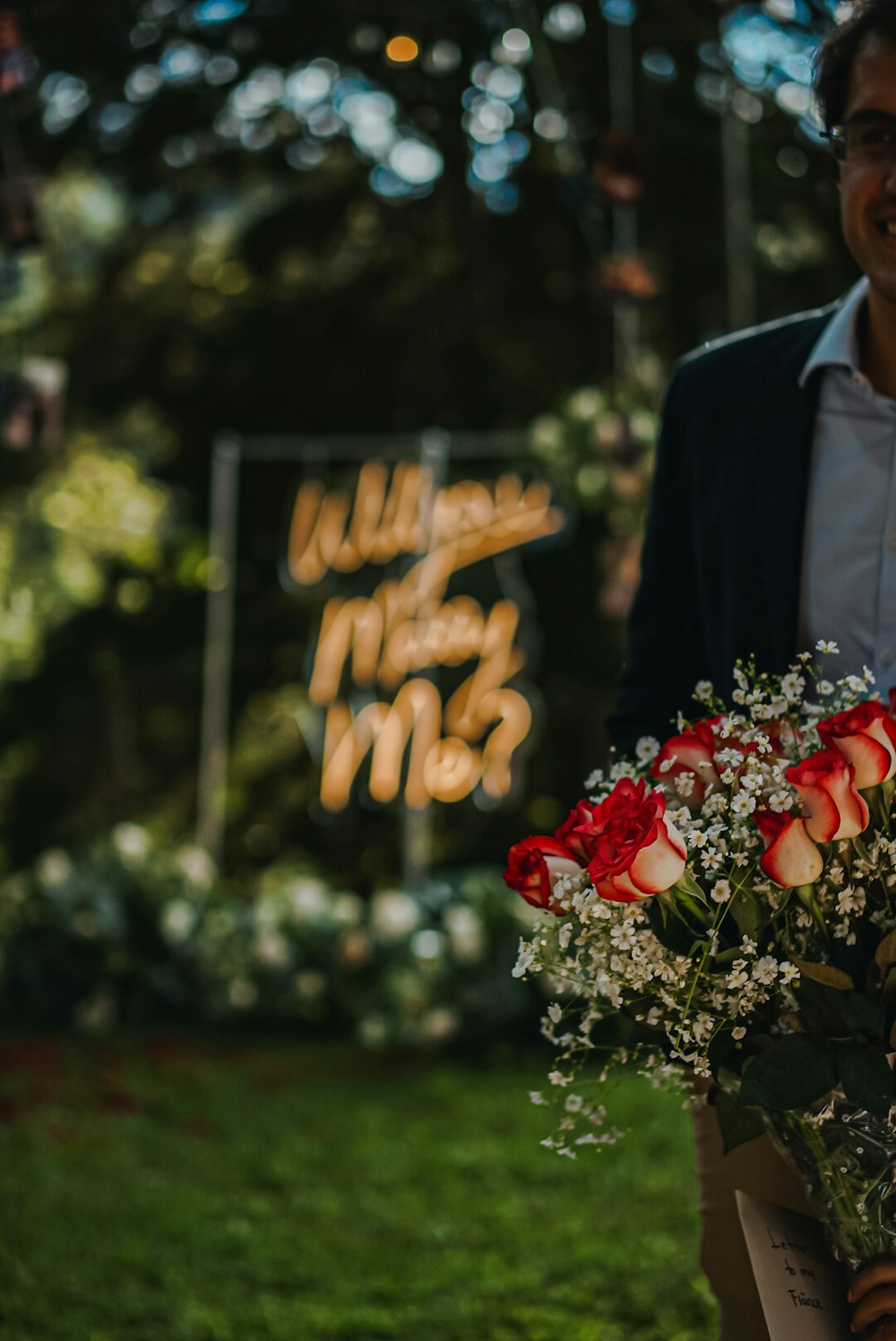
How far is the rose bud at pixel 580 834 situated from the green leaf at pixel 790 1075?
0.65 feet

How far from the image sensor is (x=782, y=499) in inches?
53.9

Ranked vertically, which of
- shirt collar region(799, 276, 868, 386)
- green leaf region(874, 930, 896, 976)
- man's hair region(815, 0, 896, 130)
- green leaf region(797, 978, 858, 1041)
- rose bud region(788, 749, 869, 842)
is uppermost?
man's hair region(815, 0, 896, 130)

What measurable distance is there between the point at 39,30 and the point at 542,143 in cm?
159

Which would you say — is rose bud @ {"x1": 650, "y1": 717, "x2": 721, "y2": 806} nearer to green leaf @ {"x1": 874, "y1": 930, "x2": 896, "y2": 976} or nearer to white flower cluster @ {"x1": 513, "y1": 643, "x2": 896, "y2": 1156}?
white flower cluster @ {"x1": 513, "y1": 643, "x2": 896, "y2": 1156}

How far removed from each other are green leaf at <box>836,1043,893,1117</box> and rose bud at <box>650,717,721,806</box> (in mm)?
234

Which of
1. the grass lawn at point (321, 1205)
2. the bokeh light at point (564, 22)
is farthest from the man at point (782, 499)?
the bokeh light at point (564, 22)

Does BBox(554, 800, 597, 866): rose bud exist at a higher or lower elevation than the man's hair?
lower

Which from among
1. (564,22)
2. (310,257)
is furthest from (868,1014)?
(310,257)

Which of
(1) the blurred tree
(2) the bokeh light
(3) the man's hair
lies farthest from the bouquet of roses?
(2) the bokeh light

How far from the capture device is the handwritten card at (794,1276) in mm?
1096

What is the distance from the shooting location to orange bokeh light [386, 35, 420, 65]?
4.49 meters

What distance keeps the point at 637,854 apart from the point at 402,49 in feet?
13.3

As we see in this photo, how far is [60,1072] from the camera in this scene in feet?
12.1

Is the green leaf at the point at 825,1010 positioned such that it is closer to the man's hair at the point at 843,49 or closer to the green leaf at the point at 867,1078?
the green leaf at the point at 867,1078
